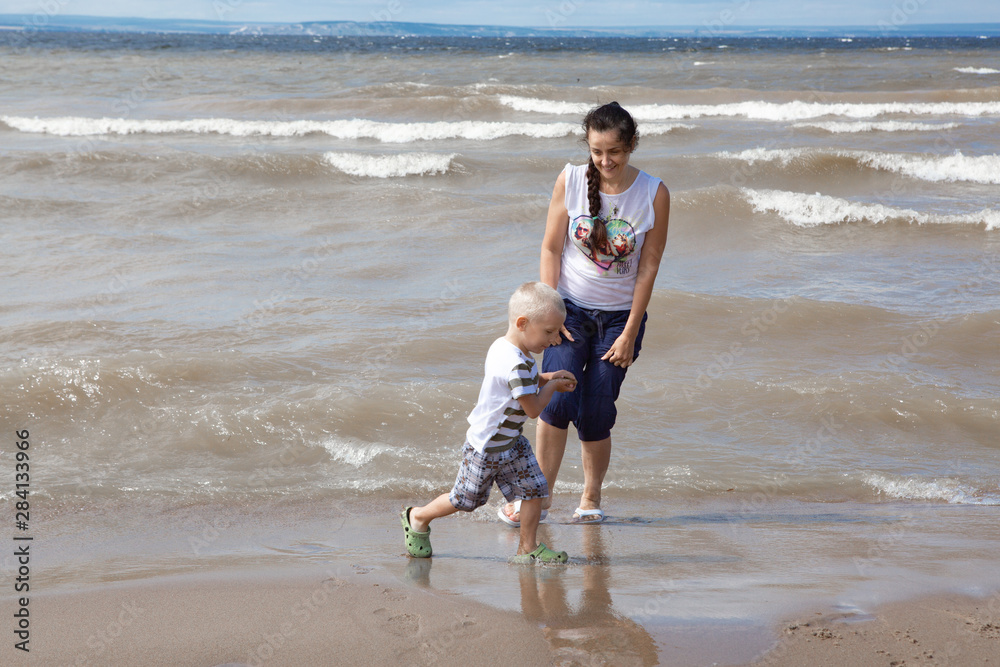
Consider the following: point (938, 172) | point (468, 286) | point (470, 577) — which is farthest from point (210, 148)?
point (470, 577)

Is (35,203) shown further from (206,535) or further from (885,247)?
(885,247)

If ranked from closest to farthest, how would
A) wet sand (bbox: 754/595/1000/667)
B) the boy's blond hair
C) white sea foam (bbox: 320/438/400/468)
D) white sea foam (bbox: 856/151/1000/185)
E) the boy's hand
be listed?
1. wet sand (bbox: 754/595/1000/667)
2. the boy's blond hair
3. the boy's hand
4. white sea foam (bbox: 320/438/400/468)
5. white sea foam (bbox: 856/151/1000/185)

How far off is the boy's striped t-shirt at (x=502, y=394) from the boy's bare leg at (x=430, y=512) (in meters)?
0.27

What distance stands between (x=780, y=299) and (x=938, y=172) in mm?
7493

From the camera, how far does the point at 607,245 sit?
353cm

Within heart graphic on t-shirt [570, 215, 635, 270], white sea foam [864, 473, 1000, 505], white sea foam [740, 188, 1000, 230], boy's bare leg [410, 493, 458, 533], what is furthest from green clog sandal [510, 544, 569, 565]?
white sea foam [740, 188, 1000, 230]

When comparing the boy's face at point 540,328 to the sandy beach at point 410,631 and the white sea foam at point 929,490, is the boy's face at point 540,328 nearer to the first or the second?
the sandy beach at point 410,631

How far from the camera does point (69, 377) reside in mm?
5094

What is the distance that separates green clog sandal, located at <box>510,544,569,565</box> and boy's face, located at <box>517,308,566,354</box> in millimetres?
826

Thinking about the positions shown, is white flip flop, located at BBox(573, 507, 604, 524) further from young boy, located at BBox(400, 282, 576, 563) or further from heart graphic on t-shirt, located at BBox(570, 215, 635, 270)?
heart graphic on t-shirt, located at BBox(570, 215, 635, 270)

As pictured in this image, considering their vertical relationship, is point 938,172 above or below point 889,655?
above

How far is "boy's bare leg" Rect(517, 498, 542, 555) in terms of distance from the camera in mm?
3289

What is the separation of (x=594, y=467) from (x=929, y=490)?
1.79 m

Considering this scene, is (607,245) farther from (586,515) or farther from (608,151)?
(586,515)
